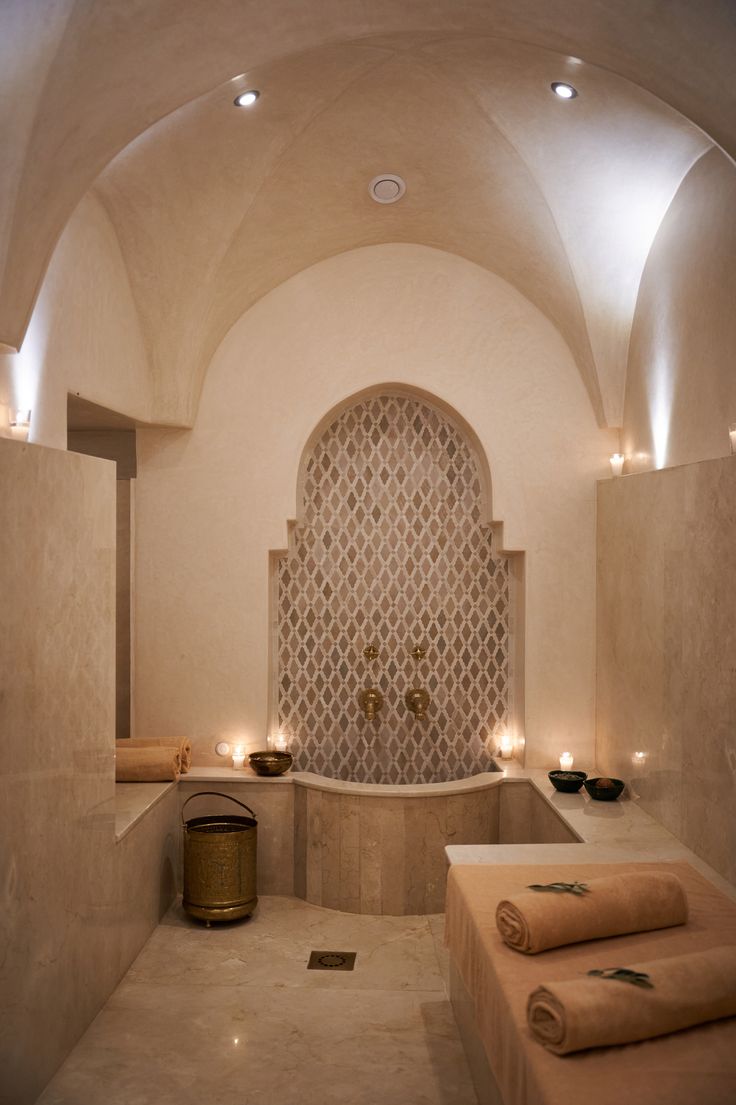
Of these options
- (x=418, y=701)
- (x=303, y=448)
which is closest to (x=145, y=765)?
(x=418, y=701)

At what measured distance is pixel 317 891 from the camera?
561 cm

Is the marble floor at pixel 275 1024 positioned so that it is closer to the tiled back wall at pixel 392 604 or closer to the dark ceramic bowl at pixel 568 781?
the dark ceramic bowl at pixel 568 781

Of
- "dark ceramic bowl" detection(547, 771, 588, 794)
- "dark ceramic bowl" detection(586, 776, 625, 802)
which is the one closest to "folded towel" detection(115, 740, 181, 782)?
"dark ceramic bowl" detection(547, 771, 588, 794)

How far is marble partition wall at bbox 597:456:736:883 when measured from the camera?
3.98m

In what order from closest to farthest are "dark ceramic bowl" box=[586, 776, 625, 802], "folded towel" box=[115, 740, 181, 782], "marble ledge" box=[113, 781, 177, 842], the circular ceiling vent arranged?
"marble ledge" box=[113, 781, 177, 842] → "dark ceramic bowl" box=[586, 776, 625, 802] → the circular ceiling vent → "folded towel" box=[115, 740, 181, 782]

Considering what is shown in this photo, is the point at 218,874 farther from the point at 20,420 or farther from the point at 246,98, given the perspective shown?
the point at 246,98

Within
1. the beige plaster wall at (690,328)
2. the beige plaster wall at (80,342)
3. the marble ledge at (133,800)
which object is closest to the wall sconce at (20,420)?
the beige plaster wall at (80,342)

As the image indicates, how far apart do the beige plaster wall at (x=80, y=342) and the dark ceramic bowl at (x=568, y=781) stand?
312 cm

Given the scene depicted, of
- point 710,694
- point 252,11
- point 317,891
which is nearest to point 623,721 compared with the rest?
point 710,694

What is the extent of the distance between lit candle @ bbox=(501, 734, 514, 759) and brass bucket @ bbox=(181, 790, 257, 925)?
175 cm

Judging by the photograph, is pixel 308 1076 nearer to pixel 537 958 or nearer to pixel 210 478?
pixel 537 958

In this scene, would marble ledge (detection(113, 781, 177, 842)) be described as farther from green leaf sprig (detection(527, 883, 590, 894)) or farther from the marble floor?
green leaf sprig (detection(527, 883, 590, 894))

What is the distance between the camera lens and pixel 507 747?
6.22m

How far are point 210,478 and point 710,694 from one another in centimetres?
326
